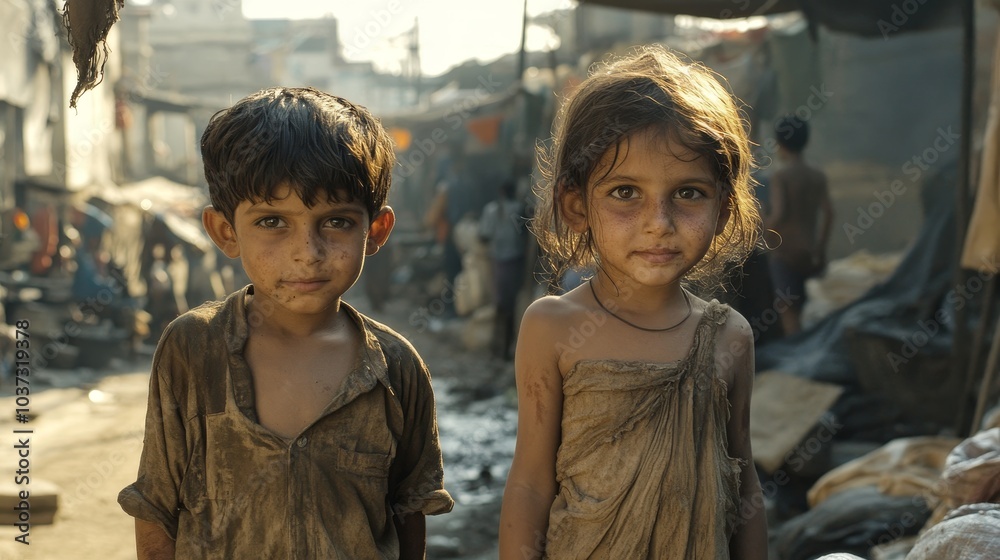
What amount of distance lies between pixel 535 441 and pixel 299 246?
0.61 meters

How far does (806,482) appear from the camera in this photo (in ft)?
17.1

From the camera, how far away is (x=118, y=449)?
7008mm

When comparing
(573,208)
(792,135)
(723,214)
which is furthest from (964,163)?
(573,208)

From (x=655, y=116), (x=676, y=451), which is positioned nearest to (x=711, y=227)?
(x=655, y=116)

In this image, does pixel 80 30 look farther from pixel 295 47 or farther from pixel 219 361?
pixel 295 47

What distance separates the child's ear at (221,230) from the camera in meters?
1.90

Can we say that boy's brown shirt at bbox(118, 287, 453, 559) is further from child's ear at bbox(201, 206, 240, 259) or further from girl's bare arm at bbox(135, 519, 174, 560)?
child's ear at bbox(201, 206, 240, 259)

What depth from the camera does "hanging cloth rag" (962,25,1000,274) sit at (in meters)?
4.41

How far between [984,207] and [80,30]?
154 inches

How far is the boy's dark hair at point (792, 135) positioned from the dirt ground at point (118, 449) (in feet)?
9.08

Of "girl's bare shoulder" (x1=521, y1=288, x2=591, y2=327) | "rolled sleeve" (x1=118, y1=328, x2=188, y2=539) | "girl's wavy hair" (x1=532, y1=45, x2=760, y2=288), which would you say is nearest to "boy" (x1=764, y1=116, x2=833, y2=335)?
"girl's wavy hair" (x1=532, y1=45, x2=760, y2=288)

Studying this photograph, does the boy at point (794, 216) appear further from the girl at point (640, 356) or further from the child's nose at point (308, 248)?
the child's nose at point (308, 248)

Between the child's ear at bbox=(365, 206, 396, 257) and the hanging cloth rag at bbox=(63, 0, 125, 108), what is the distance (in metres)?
0.65

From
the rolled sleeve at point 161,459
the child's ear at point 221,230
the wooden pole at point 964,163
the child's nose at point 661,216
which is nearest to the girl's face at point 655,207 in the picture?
the child's nose at point 661,216
